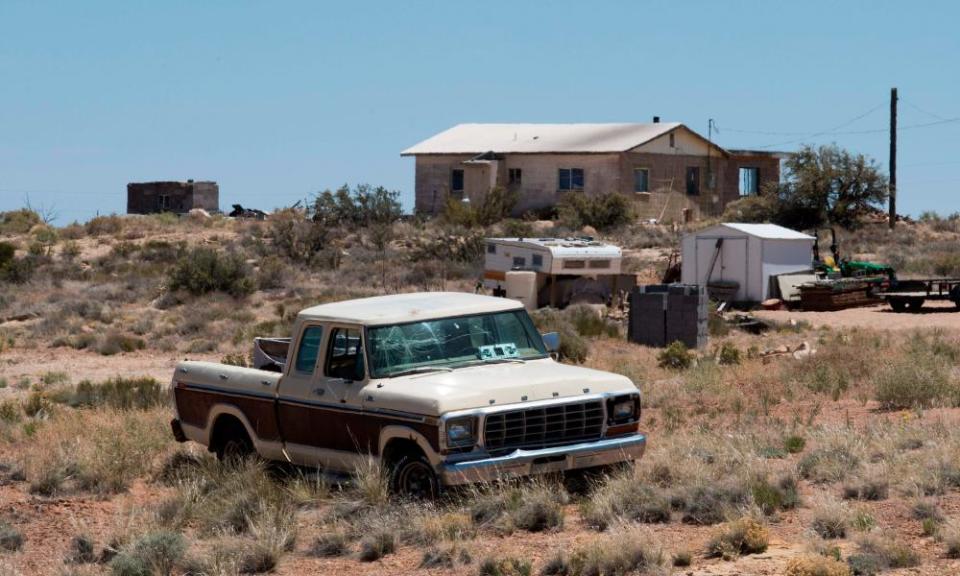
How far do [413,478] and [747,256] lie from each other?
24984 mm

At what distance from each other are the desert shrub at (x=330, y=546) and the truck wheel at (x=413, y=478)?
99cm

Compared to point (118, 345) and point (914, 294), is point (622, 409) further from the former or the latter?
point (914, 294)

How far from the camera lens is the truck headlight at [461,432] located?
33.4 feet

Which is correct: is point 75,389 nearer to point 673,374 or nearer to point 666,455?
point 673,374

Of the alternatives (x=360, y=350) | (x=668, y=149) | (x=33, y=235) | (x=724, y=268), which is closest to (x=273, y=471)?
(x=360, y=350)

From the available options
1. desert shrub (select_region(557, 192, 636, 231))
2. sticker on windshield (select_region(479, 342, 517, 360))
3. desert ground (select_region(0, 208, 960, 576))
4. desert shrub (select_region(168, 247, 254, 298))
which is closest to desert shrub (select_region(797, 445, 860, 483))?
desert ground (select_region(0, 208, 960, 576))

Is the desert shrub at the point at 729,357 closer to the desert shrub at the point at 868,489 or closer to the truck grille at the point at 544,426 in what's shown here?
the truck grille at the point at 544,426

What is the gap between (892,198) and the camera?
54312mm

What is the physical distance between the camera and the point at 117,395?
18.9 metres

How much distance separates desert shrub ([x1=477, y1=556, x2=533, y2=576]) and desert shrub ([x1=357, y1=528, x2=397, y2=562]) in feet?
3.19

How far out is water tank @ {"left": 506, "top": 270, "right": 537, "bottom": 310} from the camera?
101ft

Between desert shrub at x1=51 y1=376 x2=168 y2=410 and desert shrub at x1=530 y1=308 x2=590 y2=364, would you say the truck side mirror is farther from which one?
desert shrub at x1=530 y1=308 x2=590 y2=364

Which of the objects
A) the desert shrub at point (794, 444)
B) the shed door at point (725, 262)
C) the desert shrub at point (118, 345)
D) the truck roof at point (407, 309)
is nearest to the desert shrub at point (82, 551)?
the truck roof at point (407, 309)

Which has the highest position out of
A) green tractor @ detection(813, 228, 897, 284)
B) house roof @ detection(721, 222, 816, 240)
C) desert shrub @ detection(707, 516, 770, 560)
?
house roof @ detection(721, 222, 816, 240)
